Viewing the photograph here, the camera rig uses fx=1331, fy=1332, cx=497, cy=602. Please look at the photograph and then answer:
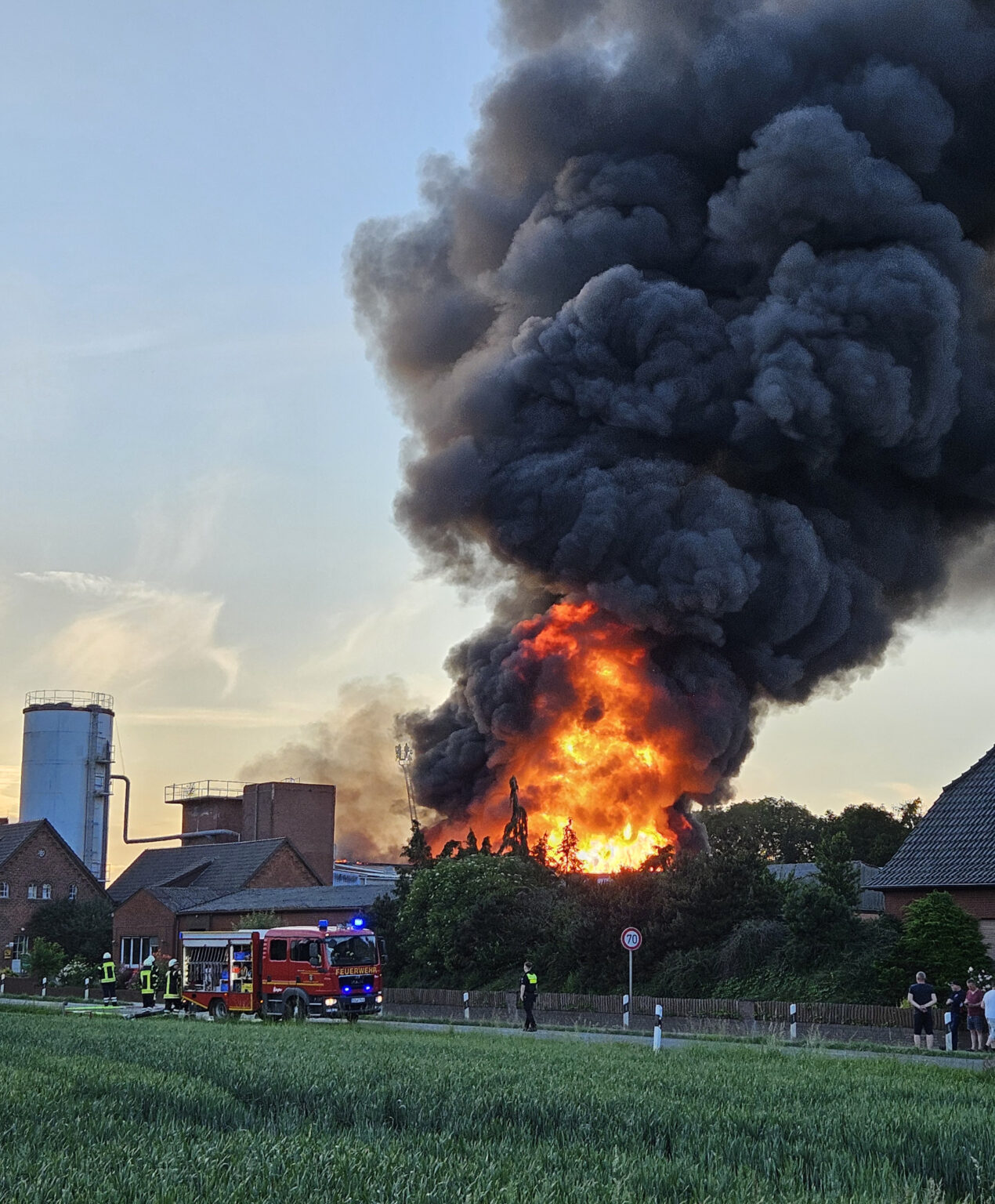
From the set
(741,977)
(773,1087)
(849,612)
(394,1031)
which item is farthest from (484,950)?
(773,1087)

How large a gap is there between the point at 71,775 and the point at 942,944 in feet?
187

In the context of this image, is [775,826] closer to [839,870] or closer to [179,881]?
[179,881]

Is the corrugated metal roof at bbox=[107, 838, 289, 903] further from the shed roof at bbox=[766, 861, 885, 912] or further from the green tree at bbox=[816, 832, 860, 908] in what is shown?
the green tree at bbox=[816, 832, 860, 908]

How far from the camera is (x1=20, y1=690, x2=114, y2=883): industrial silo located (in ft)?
244

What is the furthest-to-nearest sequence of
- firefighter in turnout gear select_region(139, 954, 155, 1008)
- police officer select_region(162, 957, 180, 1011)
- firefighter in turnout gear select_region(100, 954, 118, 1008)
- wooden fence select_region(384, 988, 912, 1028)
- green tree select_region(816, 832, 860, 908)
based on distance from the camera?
firefighter in turnout gear select_region(100, 954, 118, 1008), firefighter in turnout gear select_region(139, 954, 155, 1008), police officer select_region(162, 957, 180, 1011), green tree select_region(816, 832, 860, 908), wooden fence select_region(384, 988, 912, 1028)

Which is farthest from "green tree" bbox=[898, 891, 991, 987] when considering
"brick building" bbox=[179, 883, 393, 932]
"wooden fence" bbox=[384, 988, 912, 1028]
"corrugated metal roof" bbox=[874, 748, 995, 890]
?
"brick building" bbox=[179, 883, 393, 932]

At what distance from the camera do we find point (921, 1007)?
24.3m

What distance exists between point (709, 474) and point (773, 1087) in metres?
34.3

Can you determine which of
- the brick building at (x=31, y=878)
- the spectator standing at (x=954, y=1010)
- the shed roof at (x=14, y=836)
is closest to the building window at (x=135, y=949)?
the brick building at (x=31, y=878)

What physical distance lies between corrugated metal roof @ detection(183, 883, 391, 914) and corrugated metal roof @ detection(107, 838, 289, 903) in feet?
10.2

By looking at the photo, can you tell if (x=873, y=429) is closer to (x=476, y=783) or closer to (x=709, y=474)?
(x=709, y=474)

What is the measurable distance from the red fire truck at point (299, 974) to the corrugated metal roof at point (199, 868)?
28136mm

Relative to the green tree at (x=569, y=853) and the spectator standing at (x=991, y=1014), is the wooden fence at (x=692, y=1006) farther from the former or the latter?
the green tree at (x=569, y=853)

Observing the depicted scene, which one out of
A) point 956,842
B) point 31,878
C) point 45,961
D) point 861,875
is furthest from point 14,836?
point 956,842
